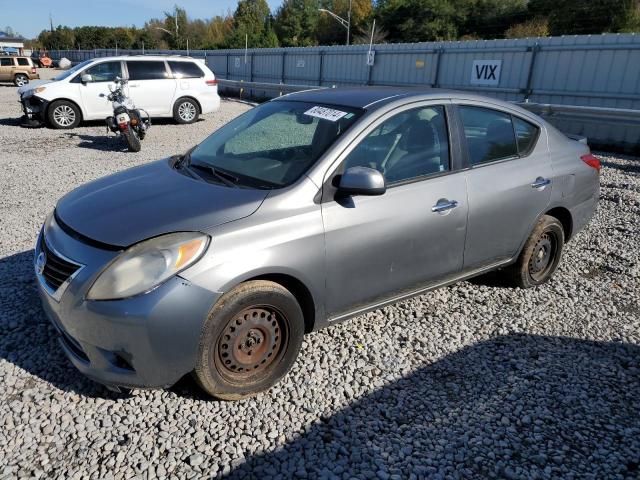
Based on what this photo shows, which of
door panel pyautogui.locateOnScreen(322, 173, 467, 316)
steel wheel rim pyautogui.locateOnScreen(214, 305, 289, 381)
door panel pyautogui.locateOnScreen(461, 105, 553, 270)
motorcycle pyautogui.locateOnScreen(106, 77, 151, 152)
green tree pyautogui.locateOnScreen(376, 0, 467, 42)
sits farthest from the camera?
green tree pyautogui.locateOnScreen(376, 0, 467, 42)

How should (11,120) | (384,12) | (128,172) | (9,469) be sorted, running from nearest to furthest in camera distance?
(9,469) → (128,172) → (11,120) → (384,12)

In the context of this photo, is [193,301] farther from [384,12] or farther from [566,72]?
[384,12]

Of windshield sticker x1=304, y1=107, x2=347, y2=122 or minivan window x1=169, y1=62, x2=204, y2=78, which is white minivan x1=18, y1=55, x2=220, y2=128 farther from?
windshield sticker x1=304, y1=107, x2=347, y2=122

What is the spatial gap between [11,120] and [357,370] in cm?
1480

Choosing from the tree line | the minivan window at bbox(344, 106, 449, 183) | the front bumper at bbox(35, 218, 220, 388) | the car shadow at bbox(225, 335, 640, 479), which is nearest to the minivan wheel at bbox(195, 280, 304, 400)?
the front bumper at bbox(35, 218, 220, 388)

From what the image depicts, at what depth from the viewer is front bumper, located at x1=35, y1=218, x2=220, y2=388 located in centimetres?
246

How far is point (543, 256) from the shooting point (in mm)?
4531

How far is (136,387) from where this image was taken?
2596 mm

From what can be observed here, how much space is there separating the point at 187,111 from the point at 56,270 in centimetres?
1220

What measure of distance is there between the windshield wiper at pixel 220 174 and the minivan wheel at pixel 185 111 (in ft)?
36.4

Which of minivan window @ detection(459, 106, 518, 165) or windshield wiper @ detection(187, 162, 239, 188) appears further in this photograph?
minivan window @ detection(459, 106, 518, 165)

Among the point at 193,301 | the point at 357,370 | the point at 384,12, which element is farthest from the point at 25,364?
the point at 384,12

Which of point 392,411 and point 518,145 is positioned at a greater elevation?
point 518,145

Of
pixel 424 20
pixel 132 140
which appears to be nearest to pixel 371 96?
pixel 132 140
